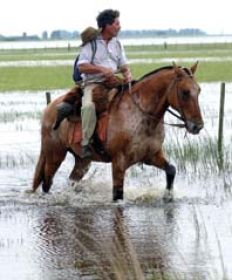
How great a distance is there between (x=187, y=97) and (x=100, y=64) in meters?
1.24

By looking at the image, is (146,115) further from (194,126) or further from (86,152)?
(86,152)

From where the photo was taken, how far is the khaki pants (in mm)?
11883

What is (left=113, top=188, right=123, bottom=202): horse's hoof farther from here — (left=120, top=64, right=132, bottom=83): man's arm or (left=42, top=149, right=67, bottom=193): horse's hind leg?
(left=120, top=64, right=132, bottom=83): man's arm

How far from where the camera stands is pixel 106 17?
1185 centimetres

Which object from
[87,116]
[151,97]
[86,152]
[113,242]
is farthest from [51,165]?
[113,242]

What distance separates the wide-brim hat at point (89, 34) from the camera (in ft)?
38.9

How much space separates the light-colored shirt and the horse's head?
0.86 meters

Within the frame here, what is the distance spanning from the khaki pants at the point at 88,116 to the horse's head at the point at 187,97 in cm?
100

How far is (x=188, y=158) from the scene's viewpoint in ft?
50.7

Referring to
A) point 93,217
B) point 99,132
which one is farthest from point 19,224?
point 99,132

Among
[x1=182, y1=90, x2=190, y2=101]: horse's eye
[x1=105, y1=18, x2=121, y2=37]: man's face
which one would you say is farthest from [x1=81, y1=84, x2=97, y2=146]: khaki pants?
[x1=182, y1=90, x2=190, y2=101]: horse's eye

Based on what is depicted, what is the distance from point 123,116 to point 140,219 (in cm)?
136

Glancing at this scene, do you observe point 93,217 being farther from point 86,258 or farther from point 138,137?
point 86,258

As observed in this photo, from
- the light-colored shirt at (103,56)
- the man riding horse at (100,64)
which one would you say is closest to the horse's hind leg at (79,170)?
the man riding horse at (100,64)
